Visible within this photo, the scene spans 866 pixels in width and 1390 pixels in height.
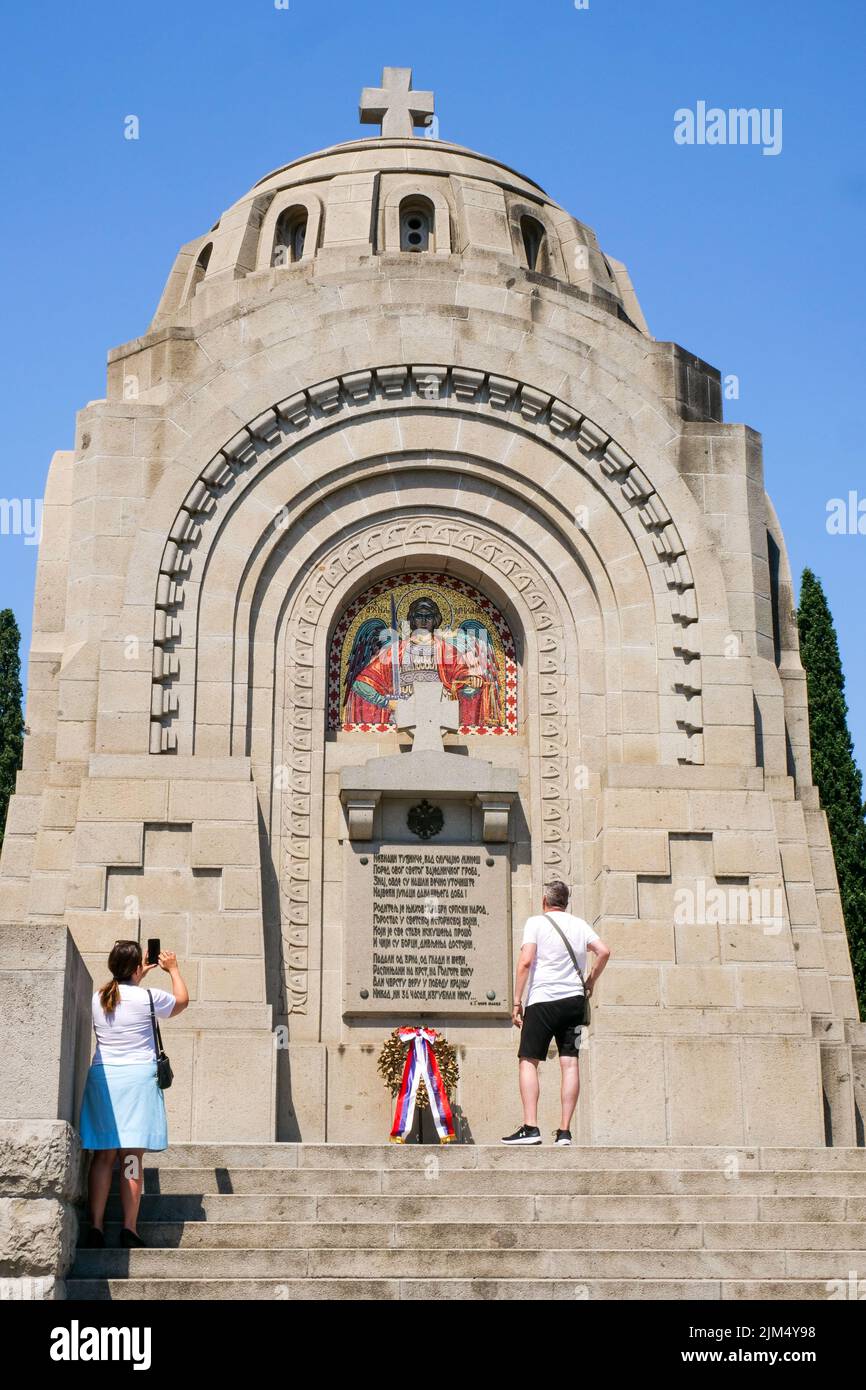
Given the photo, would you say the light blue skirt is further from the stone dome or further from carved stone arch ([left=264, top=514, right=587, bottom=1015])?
the stone dome

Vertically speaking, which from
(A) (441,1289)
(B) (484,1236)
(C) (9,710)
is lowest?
(A) (441,1289)

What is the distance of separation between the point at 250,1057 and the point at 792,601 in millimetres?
8130

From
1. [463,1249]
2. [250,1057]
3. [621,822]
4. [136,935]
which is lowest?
[463,1249]

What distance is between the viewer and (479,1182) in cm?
1321

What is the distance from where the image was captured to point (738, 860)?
17.8 meters

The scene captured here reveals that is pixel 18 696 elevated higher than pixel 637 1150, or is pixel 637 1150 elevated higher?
pixel 18 696

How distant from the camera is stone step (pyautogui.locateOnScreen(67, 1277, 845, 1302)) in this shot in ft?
35.6

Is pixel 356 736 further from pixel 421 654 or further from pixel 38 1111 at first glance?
pixel 38 1111

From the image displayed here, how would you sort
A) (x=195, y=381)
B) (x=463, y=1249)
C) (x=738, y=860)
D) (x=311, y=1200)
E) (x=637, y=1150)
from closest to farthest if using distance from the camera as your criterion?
(x=463, y=1249) < (x=311, y=1200) < (x=637, y=1150) < (x=738, y=860) < (x=195, y=381)

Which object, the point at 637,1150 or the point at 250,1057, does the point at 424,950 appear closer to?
the point at 250,1057

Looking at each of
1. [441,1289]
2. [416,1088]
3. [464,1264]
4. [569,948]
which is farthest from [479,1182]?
[416,1088]

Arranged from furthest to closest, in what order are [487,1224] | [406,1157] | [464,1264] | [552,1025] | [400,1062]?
1. [400,1062]
2. [552,1025]
3. [406,1157]
4. [487,1224]
5. [464,1264]

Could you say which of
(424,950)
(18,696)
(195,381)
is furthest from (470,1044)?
(18,696)

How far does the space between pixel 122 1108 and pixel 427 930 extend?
6.74 meters
